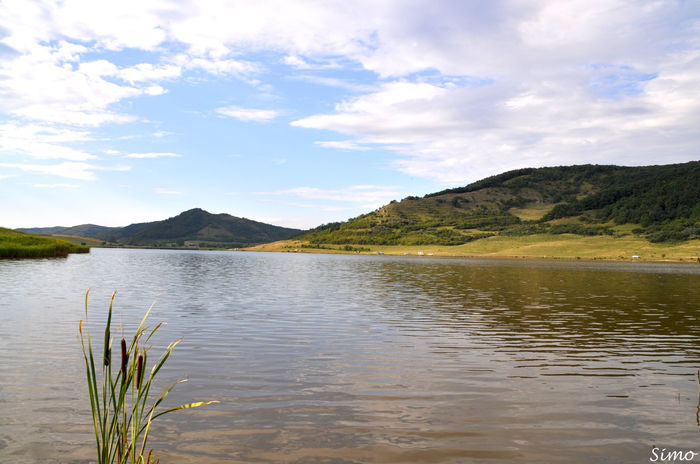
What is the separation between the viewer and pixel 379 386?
12.6 meters

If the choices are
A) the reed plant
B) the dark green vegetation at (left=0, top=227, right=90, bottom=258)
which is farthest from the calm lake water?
the dark green vegetation at (left=0, top=227, right=90, bottom=258)

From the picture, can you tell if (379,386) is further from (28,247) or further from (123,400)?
(28,247)

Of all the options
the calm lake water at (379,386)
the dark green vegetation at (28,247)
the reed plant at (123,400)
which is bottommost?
the calm lake water at (379,386)

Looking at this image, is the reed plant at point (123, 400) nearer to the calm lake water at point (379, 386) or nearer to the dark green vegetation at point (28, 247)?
the calm lake water at point (379, 386)

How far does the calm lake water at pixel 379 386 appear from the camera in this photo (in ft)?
28.2

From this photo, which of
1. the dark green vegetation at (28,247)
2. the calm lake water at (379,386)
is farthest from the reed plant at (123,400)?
the dark green vegetation at (28,247)

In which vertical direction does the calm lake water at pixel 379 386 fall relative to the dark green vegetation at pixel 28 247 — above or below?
below

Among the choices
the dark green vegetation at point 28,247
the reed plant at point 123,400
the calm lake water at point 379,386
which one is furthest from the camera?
the dark green vegetation at point 28,247

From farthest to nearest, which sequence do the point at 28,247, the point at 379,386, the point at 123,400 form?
the point at 28,247 < the point at 379,386 < the point at 123,400

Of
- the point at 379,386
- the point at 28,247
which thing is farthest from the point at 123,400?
the point at 28,247

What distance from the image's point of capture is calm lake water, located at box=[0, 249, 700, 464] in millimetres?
8602

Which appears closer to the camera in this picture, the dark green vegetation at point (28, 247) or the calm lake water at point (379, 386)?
the calm lake water at point (379, 386)

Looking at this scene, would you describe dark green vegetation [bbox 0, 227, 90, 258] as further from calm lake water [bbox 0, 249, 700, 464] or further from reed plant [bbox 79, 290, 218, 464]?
reed plant [bbox 79, 290, 218, 464]

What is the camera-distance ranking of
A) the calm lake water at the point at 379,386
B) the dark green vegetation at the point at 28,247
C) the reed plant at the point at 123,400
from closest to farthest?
the reed plant at the point at 123,400
the calm lake water at the point at 379,386
the dark green vegetation at the point at 28,247
